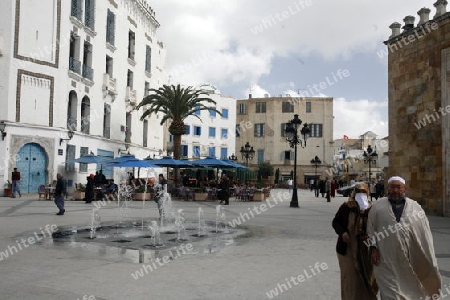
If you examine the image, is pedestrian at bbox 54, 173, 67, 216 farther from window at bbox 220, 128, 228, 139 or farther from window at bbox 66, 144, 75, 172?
window at bbox 220, 128, 228, 139

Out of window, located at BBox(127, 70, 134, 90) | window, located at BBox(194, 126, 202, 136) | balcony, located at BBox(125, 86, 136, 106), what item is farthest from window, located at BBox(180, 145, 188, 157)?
window, located at BBox(127, 70, 134, 90)

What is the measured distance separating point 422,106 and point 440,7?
3634 millimetres

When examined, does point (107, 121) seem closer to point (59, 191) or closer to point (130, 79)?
point (130, 79)

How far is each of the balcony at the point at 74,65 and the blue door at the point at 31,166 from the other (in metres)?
5.25

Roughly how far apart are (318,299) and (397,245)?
4.63ft

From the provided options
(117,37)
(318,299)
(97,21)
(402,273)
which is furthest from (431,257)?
(117,37)

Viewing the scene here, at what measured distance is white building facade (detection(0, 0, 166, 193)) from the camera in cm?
2270

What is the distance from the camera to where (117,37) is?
104 ft

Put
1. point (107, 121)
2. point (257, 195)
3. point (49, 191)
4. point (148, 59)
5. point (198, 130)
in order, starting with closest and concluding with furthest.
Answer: point (49, 191)
point (257, 195)
point (107, 121)
point (148, 59)
point (198, 130)

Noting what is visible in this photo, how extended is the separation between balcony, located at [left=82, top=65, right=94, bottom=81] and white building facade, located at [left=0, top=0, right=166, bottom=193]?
0.14 ft

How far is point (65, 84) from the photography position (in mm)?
25297

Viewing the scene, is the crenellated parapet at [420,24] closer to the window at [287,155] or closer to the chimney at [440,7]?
the chimney at [440,7]

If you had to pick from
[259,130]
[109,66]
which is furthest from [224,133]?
[109,66]

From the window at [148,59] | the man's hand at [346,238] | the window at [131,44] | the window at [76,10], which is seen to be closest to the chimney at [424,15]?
the man's hand at [346,238]
